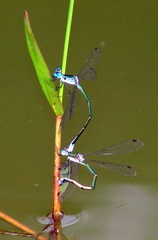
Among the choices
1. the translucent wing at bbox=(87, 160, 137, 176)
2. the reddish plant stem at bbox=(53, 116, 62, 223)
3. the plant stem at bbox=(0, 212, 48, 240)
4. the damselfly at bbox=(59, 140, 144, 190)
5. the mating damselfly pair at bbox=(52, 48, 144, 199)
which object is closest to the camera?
the reddish plant stem at bbox=(53, 116, 62, 223)

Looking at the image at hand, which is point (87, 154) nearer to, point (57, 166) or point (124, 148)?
point (124, 148)

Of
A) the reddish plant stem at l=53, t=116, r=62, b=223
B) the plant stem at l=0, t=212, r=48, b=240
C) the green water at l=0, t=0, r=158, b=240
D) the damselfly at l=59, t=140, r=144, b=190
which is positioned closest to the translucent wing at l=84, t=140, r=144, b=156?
the damselfly at l=59, t=140, r=144, b=190

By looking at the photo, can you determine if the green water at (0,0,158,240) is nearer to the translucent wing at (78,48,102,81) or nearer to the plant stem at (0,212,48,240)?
Answer: the plant stem at (0,212,48,240)

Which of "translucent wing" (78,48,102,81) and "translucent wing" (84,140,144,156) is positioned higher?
"translucent wing" (78,48,102,81)

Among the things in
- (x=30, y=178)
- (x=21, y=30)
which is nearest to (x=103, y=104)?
(x=30, y=178)

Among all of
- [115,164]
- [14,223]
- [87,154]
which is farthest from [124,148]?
[14,223]

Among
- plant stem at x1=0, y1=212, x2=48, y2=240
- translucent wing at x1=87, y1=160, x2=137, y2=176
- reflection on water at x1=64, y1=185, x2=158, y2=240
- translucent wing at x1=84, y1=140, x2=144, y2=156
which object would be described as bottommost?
reflection on water at x1=64, y1=185, x2=158, y2=240

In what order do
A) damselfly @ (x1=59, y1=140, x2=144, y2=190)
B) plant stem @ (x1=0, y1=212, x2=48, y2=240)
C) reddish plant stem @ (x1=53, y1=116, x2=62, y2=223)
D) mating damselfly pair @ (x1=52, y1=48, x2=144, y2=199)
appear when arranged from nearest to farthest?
reddish plant stem @ (x1=53, y1=116, x2=62, y2=223)
plant stem @ (x1=0, y1=212, x2=48, y2=240)
mating damselfly pair @ (x1=52, y1=48, x2=144, y2=199)
damselfly @ (x1=59, y1=140, x2=144, y2=190)

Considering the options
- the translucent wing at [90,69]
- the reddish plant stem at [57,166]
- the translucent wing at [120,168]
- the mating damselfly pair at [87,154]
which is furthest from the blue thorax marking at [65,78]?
the translucent wing at [120,168]

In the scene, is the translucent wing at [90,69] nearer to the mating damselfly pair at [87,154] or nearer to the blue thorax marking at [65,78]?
the mating damselfly pair at [87,154]

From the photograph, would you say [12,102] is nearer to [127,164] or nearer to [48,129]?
[48,129]
